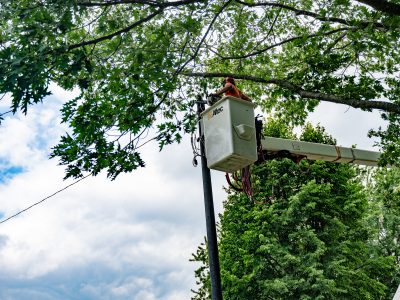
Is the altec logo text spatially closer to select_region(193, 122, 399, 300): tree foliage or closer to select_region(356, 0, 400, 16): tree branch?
select_region(356, 0, 400, 16): tree branch

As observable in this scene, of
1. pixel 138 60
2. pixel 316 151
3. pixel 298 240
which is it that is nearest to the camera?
pixel 138 60

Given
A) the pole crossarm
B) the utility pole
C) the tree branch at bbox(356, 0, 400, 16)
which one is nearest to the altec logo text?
the utility pole

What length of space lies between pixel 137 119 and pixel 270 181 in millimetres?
15709

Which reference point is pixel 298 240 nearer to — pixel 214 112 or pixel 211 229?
pixel 211 229

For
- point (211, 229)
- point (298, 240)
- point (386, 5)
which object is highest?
point (298, 240)

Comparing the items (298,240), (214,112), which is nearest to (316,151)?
(214,112)

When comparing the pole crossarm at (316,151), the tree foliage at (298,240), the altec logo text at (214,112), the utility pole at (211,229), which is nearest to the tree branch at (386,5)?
the altec logo text at (214,112)

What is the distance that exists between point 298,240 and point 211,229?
1428cm

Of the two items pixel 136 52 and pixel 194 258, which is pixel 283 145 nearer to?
pixel 136 52

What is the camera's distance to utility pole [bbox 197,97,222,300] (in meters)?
7.38

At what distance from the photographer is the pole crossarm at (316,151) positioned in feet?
35.7

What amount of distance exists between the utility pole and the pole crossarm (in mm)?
2746

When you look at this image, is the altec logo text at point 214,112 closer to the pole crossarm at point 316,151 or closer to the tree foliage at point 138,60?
the tree foliage at point 138,60

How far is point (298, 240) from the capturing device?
2120 centimetres
